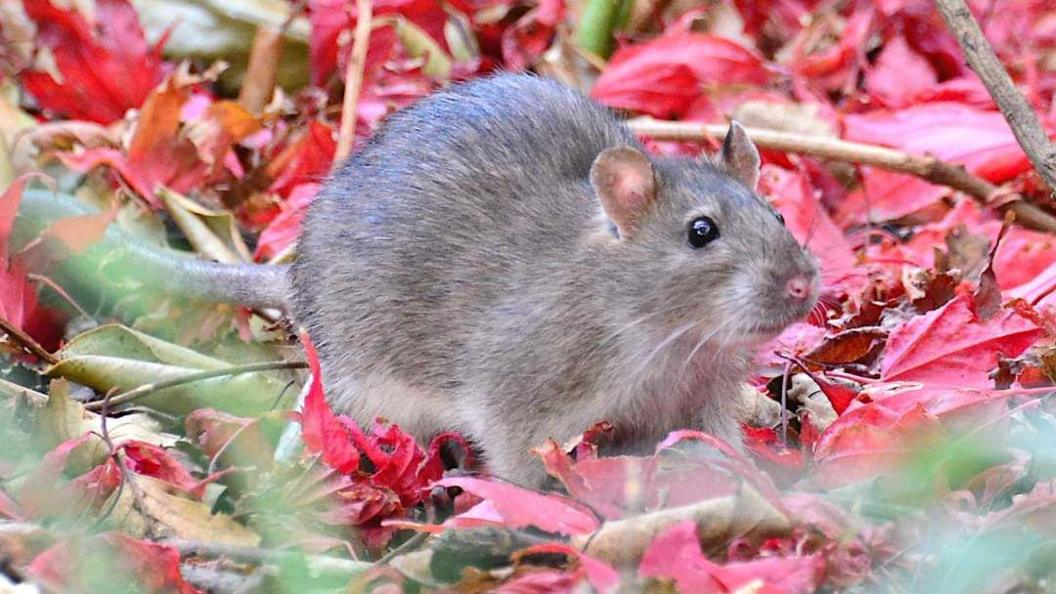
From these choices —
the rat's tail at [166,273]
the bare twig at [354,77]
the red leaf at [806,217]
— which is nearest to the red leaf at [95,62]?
the bare twig at [354,77]

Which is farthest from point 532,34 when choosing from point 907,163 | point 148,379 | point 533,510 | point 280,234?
point 533,510

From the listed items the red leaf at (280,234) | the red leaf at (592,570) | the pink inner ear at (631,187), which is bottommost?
the red leaf at (280,234)

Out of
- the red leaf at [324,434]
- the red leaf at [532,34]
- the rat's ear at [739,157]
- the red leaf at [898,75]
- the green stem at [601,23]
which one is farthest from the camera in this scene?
the red leaf at [532,34]

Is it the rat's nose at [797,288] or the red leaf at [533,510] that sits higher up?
the rat's nose at [797,288]

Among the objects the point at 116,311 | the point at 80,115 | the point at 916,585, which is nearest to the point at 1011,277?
the point at 916,585

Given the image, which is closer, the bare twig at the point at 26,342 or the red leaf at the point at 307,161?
the bare twig at the point at 26,342

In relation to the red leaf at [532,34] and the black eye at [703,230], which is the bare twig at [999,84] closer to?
the black eye at [703,230]

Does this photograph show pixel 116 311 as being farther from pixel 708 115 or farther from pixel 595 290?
pixel 708 115

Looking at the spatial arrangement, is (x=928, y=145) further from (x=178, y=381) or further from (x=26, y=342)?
(x=26, y=342)
